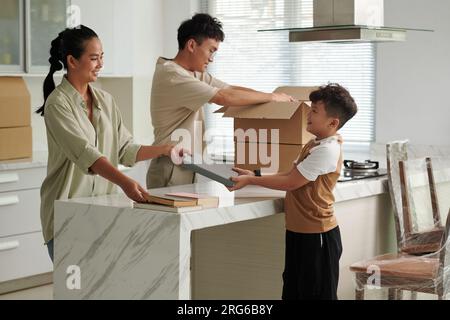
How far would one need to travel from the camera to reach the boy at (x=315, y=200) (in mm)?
3023

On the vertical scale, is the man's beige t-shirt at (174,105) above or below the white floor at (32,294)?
above

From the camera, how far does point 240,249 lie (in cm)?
353

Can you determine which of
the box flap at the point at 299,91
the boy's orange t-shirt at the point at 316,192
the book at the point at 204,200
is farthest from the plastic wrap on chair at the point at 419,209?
the book at the point at 204,200

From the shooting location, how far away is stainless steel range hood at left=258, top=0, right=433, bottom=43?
3.53 m

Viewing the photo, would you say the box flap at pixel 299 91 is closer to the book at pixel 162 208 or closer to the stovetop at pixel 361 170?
the stovetop at pixel 361 170

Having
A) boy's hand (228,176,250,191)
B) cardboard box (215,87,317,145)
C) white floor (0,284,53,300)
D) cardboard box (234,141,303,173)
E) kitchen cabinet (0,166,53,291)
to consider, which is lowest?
white floor (0,284,53,300)

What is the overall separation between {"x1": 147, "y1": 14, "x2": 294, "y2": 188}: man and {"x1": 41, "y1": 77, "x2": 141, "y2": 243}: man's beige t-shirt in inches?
15.9

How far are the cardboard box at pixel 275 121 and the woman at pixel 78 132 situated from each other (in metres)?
0.62

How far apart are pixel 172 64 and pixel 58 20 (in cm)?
188

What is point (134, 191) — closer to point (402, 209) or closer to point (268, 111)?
point (268, 111)

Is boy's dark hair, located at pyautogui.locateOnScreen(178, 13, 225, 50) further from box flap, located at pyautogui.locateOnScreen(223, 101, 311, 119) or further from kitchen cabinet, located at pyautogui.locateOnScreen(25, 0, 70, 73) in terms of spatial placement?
kitchen cabinet, located at pyautogui.locateOnScreen(25, 0, 70, 73)

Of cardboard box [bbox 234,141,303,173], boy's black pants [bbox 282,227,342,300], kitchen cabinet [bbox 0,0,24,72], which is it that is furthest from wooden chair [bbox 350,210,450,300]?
A: kitchen cabinet [bbox 0,0,24,72]

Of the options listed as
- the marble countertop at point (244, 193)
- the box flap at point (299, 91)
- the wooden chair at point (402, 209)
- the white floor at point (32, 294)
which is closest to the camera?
the marble countertop at point (244, 193)

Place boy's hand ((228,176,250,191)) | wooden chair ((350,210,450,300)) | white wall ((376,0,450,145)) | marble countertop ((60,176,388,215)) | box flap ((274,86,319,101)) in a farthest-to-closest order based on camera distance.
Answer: white wall ((376,0,450,145))
box flap ((274,86,319,101))
wooden chair ((350,210,450,300))
boy's hand ((228,176,250,191))
marble countertop ((60,176,388,215))
